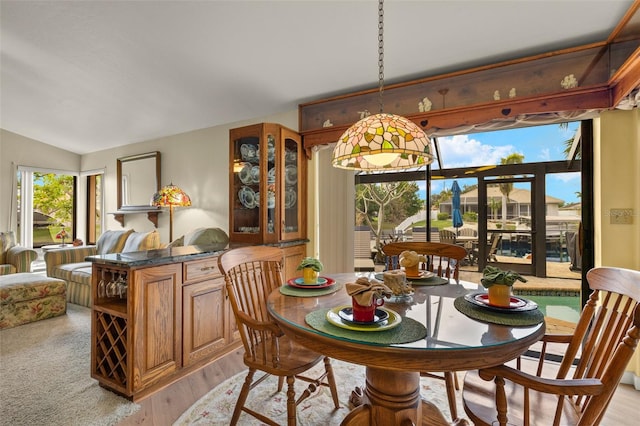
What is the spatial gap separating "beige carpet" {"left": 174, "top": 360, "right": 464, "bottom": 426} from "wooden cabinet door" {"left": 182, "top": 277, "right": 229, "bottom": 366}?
33 centimetres

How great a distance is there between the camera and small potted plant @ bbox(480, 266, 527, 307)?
1227mm

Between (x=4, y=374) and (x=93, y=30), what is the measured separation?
274 centimetres

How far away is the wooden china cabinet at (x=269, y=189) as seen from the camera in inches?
118

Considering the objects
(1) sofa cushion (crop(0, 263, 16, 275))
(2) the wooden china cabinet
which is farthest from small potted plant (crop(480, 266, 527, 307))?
(1) sofa cushion (crop(0, 263, 16, 275))

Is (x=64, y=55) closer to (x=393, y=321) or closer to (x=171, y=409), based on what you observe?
(x=171, y=409)

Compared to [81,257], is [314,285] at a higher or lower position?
higher

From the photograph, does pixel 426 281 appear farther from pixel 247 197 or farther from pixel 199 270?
pixel 247 197

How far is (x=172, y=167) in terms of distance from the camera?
182 inches

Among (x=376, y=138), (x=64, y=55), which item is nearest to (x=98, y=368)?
(x=376, y=138)

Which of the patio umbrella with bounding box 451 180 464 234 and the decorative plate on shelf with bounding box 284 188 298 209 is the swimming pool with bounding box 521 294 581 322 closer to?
the patio umbrella with bounding box 451 180 464 234

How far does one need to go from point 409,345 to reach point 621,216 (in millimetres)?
2272

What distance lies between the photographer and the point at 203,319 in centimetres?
236

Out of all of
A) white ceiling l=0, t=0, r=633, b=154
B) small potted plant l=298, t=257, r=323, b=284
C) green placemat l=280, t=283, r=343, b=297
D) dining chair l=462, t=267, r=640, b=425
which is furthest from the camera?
white ceiling l=0, t=0, r=633, b=154

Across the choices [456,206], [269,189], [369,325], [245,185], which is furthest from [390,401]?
[456,206]
